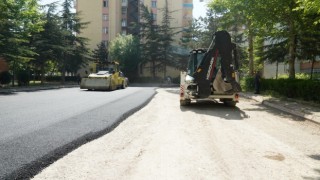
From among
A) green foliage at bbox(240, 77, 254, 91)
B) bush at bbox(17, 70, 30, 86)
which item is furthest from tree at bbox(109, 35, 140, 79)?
green foliage at bbox(240, 77, 254, 91)

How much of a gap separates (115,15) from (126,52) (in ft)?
40.3

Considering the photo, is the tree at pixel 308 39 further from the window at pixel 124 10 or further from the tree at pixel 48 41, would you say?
the window at pixel 124 10

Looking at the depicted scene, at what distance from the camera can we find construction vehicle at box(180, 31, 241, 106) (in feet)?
46.8

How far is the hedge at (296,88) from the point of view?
15.9 meters

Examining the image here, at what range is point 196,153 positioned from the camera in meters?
6.29

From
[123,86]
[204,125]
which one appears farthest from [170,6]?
[204,125]

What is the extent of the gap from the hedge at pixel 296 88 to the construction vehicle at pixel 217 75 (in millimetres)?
3973

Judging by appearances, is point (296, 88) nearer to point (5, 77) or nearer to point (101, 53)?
point (5, 77)

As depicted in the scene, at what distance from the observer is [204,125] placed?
9.88m

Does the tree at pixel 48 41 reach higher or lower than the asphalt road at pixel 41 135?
higher

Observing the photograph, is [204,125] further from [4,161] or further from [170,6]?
[170,6]

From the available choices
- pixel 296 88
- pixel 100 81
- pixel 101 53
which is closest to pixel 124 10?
pixel 101 53

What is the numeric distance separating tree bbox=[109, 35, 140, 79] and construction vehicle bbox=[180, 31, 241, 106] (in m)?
46.6

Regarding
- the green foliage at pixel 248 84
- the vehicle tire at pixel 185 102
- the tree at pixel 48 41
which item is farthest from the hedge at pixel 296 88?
the tree at pixel 48 41
